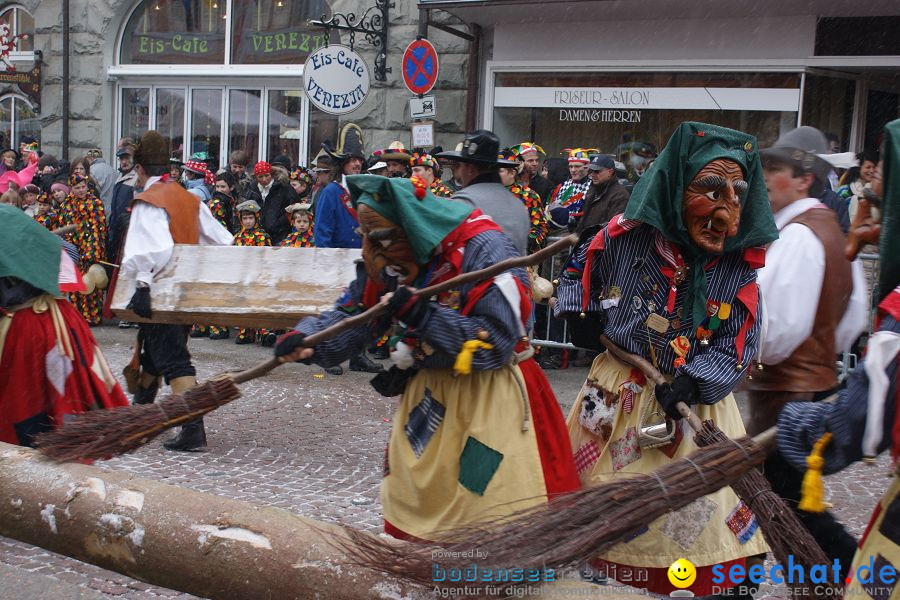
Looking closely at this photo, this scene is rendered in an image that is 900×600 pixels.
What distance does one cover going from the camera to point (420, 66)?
11047mm

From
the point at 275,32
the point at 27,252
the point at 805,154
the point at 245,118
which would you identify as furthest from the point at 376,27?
the point at 805,154

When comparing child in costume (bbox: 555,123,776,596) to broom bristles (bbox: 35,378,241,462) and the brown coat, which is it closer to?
the brown coat

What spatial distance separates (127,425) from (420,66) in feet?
25.6

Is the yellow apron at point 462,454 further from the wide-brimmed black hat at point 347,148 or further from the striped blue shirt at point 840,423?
the wide-brimmed black hat at point 347,148

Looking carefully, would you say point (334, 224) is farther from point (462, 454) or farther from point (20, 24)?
point (20, 24)

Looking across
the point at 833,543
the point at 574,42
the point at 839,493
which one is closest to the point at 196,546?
the point at 833,543

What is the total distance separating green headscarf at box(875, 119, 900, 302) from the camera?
92.4 inches

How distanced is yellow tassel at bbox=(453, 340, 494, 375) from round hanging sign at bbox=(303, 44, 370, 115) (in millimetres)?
7789

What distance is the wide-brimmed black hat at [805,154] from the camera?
4129mm

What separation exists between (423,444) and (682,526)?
3.04 feet

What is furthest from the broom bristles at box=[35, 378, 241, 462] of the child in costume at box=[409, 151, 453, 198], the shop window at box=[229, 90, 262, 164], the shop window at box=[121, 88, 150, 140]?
the shop window at box=[121, 88, 150, 140]

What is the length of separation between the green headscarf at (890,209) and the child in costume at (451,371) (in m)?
1.25

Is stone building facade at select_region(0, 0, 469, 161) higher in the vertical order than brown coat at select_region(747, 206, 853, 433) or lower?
higher

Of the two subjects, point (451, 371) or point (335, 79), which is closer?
point (451, 371)
